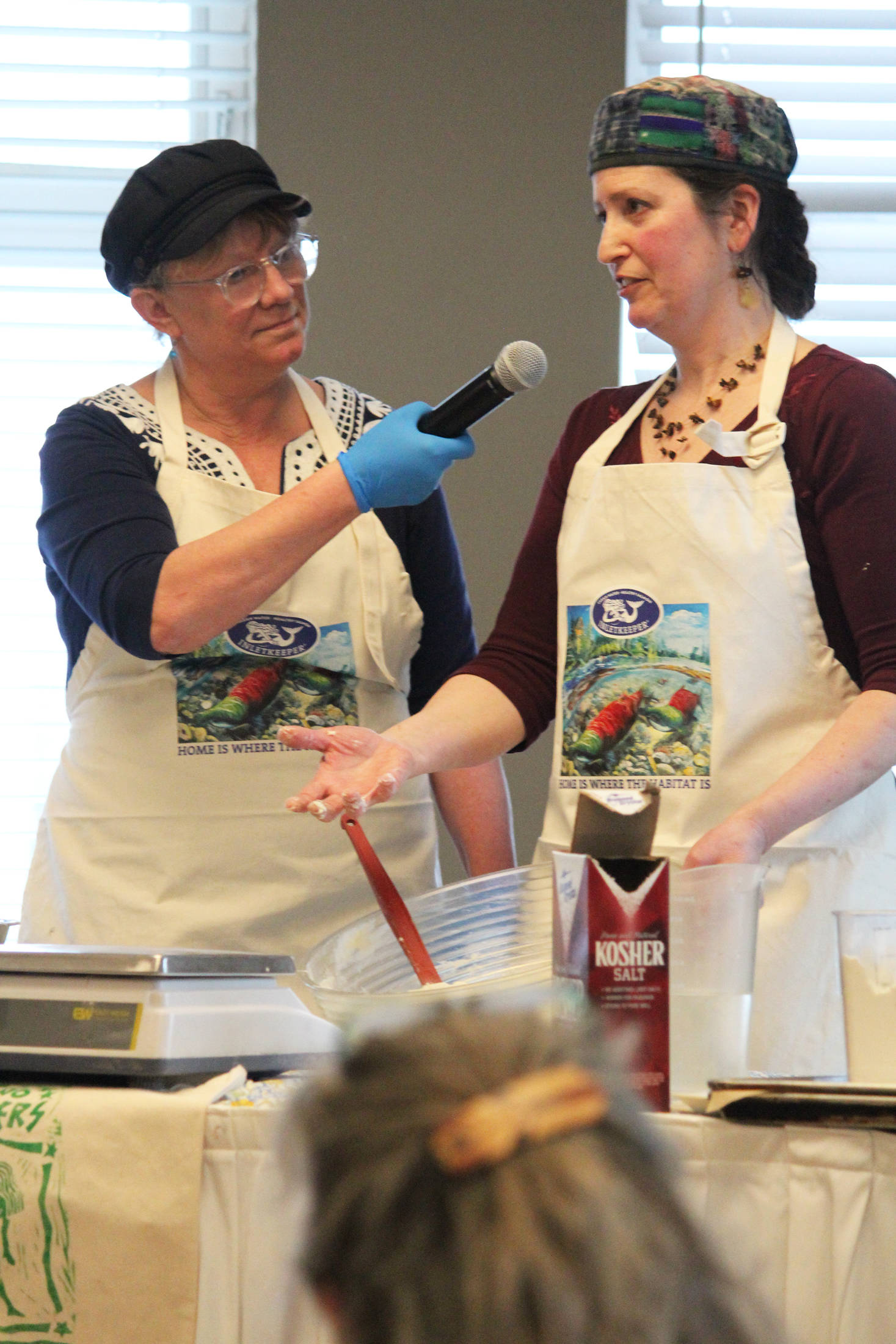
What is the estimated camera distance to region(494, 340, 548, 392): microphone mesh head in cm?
133

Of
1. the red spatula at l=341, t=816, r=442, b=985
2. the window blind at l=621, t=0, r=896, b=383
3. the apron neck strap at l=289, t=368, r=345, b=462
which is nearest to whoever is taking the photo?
the red spatula at l=341, t=816, r=442, b=985

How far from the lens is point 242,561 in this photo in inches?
59.2

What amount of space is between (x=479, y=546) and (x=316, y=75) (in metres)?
0.87

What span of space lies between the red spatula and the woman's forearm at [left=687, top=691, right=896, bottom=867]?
23 centimetres

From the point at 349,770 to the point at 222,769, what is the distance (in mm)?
475

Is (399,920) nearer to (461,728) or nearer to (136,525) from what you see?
(461,728)

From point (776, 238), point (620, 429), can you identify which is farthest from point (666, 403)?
point (776, 238)

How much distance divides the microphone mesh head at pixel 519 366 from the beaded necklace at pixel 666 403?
0.20 meters

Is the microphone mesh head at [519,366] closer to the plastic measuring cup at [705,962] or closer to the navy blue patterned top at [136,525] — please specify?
the navy blue patterned top at [136,525]

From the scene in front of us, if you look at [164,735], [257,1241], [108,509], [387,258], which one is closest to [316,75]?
[387,258]

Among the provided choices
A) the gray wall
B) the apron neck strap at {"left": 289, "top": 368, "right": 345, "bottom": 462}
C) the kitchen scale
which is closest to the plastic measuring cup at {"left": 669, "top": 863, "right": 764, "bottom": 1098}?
the kitchen scale

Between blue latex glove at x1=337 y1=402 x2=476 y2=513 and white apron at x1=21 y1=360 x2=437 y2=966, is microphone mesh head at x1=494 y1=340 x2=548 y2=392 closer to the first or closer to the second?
blue latex glove at x1=337 y1=402 x2=476 y2=513

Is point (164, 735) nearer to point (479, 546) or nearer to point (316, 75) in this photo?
point (479, 546)

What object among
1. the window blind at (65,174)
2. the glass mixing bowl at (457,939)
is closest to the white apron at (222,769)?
the glass mixing bowl at (457,939)
